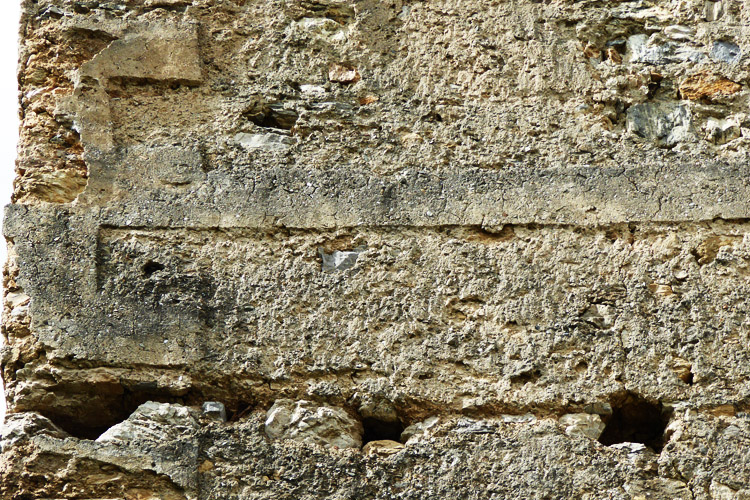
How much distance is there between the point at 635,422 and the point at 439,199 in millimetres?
841

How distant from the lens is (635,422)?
3.01 metres

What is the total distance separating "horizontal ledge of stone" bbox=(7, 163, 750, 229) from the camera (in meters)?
3.21

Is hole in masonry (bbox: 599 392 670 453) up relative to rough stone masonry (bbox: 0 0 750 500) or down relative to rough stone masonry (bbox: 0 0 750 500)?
down

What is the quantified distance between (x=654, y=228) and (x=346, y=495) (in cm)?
117

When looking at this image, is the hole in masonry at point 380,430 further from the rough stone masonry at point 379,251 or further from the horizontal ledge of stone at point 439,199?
the horizontal ledge of stone at point 439,199

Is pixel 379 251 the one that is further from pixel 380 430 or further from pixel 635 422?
pixel 635 422

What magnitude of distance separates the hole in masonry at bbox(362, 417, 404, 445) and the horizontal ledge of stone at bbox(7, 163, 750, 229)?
0.58m

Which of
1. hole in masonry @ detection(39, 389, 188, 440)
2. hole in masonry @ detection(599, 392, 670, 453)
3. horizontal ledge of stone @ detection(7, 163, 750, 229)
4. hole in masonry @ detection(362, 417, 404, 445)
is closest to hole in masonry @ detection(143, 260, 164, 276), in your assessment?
horizontal ledge of stone @ detection(7, 163, 750, 229)

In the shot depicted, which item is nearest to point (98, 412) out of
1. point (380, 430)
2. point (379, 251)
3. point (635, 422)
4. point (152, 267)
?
point (152, 267)

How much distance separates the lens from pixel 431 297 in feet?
10.2

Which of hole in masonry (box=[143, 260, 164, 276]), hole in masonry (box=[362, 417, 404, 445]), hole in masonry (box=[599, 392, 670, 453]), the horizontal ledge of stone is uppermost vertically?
the horizontal ledge of stone

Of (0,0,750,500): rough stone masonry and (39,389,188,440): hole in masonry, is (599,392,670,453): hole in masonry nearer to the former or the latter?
(0,0,750,500): rough stone masonry

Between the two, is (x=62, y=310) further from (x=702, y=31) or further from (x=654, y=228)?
(x=702, y=31)

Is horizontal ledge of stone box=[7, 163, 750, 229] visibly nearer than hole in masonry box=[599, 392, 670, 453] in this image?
No
